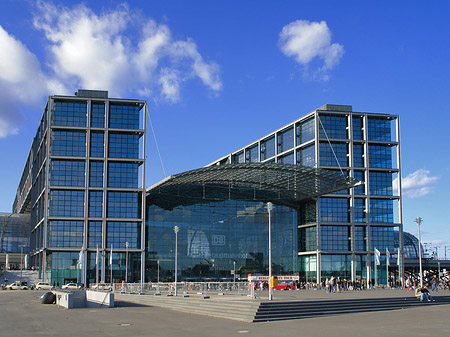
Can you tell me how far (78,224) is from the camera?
84.2 m

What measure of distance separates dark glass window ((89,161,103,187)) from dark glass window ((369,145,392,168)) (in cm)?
4533

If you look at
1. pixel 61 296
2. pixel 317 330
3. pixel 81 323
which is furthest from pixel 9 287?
pixel 317 330

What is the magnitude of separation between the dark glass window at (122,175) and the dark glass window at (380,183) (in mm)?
39996

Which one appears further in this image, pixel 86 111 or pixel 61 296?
pixel 86 111

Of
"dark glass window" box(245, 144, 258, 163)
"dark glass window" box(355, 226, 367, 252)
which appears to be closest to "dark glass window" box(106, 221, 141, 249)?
"dark glass window" box(245, 144, 258, 163)

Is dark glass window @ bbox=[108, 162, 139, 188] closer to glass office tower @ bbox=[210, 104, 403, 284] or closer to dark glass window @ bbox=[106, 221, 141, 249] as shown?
dark glass window @ bbox=[106, 221, 141, 249]

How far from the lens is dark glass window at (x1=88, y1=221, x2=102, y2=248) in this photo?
276 feet

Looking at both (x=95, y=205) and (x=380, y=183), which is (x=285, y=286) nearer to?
(x=380, y=183)

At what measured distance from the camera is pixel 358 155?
92812 mm

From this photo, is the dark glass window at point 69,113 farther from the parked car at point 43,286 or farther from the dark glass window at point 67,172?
the parked car at point 43,286

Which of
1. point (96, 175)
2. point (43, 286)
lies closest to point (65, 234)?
point (43, 286)

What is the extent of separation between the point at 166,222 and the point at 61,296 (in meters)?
44.4

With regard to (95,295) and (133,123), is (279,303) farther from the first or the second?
(133,123)

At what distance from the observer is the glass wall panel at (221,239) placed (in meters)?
87.1
